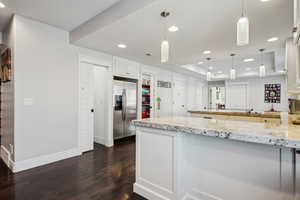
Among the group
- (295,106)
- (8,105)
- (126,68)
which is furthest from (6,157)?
(295,106)

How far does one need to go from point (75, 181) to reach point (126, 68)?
2.97 meters

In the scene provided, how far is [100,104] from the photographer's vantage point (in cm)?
404

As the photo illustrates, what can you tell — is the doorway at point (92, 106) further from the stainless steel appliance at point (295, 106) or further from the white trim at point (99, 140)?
the stainless steel appliance at point (295, 106)

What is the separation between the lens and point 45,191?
189 cm

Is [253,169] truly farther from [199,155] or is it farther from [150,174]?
[150,174]

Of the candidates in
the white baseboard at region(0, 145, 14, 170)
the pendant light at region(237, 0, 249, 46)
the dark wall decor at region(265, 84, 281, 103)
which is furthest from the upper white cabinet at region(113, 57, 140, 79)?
the dark wall decor at region(265, 84, 281, 103)

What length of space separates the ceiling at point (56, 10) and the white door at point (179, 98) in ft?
14.5

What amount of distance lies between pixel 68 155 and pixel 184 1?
335 centimetres

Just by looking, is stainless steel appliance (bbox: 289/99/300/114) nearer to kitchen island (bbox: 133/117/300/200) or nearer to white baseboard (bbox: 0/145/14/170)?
kitchen island (bbox: 133/117/300/200)

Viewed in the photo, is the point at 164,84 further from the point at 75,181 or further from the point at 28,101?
the point at 75,181

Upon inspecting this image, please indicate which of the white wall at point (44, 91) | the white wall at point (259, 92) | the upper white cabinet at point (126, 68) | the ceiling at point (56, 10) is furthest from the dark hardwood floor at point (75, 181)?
the white wall at point (259, 92)

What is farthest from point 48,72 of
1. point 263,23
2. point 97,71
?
point 263,23

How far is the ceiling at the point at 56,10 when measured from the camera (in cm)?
213

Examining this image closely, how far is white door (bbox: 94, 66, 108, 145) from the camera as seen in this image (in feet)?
12.8
